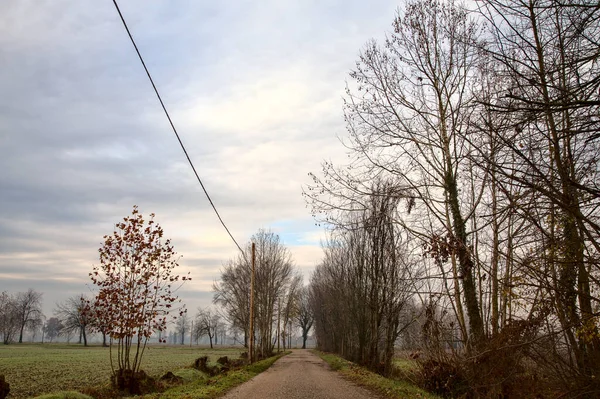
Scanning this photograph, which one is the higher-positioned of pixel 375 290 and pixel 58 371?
pixel 375 290

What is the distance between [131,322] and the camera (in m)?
13.4

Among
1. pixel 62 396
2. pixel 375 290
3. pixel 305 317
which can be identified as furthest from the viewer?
pixel 305 317

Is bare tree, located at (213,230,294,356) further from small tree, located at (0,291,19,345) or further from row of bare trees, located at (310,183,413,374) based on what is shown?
small tree, located at (0,291,19,345)

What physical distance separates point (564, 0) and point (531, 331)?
18.3 ft

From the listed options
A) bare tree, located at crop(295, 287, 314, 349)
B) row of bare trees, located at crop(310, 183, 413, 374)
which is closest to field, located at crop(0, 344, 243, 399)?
row of bare trees, located at crop(310, 183, 413, 374)

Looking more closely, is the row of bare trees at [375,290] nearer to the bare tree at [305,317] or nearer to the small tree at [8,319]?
the bare tree at [305,317]

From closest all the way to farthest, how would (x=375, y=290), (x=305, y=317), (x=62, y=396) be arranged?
(x=62, y=396) → (x=375, y=290) → (x=305, y=317)

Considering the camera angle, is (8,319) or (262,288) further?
(8,319)

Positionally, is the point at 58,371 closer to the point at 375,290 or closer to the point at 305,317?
the point at 375,290

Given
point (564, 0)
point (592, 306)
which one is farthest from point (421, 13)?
point (592, 306)

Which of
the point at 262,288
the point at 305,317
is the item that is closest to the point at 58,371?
the point at 262,288

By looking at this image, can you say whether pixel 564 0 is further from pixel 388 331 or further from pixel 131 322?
pixel 388 331

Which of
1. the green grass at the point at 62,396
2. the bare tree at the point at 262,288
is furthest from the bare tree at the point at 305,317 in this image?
the green grass at the point at 62,396

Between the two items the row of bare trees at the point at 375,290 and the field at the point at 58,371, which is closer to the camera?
the field at the point at 58,371
